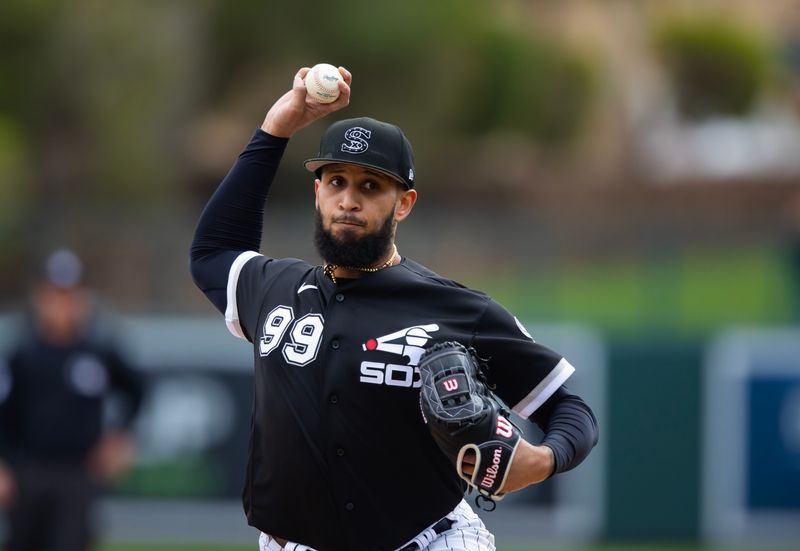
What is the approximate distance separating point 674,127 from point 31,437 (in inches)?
1211

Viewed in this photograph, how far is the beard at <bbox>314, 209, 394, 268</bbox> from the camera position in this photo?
4363 millimetres

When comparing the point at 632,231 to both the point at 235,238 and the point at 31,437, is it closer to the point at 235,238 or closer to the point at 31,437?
the point at 31,437

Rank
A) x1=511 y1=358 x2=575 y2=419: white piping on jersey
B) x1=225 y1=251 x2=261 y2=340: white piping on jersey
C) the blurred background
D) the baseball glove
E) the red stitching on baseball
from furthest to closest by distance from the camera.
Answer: the blurred background
x1=225 y1=251 x2=261 y2=340: white piping on jersey
the red stitching on baseball
x1=511 y1=358 x2=575 y2=419: white piping on jersey
the baseball glove

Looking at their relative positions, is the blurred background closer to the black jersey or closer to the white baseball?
the black jersey

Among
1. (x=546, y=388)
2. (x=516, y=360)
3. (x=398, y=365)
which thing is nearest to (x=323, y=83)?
(x=398, y=365)

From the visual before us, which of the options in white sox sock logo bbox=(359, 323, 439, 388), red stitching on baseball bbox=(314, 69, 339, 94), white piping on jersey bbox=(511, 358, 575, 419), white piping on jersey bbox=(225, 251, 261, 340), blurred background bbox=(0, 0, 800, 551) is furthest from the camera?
blurred background bbox=(0, 0, 800, 551)

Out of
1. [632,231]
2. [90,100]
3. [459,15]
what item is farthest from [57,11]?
[632,231]

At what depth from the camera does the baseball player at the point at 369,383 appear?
4277mm

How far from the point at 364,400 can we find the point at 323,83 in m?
1.04

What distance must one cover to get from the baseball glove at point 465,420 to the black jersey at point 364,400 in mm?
202

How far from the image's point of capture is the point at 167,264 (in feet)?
47.6

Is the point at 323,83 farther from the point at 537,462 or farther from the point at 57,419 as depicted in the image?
the point at 57,419

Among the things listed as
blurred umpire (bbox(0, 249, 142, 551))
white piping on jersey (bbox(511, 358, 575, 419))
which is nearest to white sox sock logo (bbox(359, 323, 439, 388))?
white piping on jersey (bbox(511, 358, 575, 419))

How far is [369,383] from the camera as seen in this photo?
4285mm
